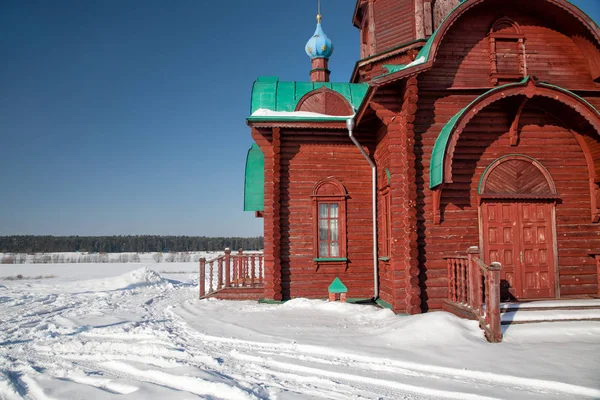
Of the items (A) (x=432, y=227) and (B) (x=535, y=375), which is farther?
(A) (x=432, y=227)

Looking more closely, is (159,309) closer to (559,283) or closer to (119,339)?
(119,339)

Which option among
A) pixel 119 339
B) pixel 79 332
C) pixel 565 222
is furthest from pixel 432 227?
pixel 79 332

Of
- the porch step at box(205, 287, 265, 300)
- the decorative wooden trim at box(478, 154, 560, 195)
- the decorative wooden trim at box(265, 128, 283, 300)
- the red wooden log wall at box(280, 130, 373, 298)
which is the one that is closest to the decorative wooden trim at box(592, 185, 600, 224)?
the decorative wooden trim at box(478, 154, 560, 195)

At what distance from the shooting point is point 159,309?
9383 millimetres

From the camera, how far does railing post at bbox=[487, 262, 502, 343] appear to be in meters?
5.23

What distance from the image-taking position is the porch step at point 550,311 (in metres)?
5.76

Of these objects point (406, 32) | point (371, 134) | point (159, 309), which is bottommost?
point (159, 309)

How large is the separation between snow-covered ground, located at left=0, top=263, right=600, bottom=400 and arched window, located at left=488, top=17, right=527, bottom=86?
4.56 meters

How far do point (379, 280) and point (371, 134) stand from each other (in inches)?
135

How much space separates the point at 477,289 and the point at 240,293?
5.84 m

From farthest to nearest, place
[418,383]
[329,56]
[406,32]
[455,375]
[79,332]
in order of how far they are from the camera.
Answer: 1. [329,56]
2. [406,32]
3. [79,332]
4. [455,375]
5. [418,383]

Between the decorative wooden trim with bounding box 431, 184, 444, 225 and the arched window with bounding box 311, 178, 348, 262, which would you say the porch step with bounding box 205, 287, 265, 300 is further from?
the decorative wooden trim with bounding box 431, 184, 444, 225

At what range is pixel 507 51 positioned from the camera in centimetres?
759

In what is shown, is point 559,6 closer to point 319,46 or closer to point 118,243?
point 319,46
